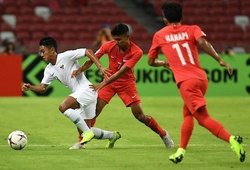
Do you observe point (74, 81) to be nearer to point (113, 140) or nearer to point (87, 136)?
point (87, 136)

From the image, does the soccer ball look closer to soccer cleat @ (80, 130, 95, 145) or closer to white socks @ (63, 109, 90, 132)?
white socks @ (63, 109, 90, 132)

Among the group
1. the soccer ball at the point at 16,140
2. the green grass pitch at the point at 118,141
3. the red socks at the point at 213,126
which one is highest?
the red socks at the point at 213,126

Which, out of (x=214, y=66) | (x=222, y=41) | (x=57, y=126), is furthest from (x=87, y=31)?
(x=57, y=126)

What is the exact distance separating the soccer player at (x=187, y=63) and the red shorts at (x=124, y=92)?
211 cm

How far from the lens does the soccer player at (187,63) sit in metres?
9.36

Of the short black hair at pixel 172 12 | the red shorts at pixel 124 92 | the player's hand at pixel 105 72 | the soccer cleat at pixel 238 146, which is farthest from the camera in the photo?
the red shorts at pixel 124 92

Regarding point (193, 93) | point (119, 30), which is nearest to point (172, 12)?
point (193, 93)

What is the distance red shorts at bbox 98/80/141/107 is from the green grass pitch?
0.70 m

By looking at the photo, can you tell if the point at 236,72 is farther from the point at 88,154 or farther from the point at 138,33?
the point at 88,154

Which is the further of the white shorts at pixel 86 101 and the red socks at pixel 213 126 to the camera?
the white shorts at pixel 86 101

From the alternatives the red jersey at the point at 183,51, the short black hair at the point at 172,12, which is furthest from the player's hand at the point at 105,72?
the short black hair at the point at 172,12

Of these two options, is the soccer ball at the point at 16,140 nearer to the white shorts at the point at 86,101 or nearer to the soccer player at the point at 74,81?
the soccer player at the point at 74,81

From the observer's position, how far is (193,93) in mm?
9375

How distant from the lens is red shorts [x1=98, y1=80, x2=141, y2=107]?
38.6ft
